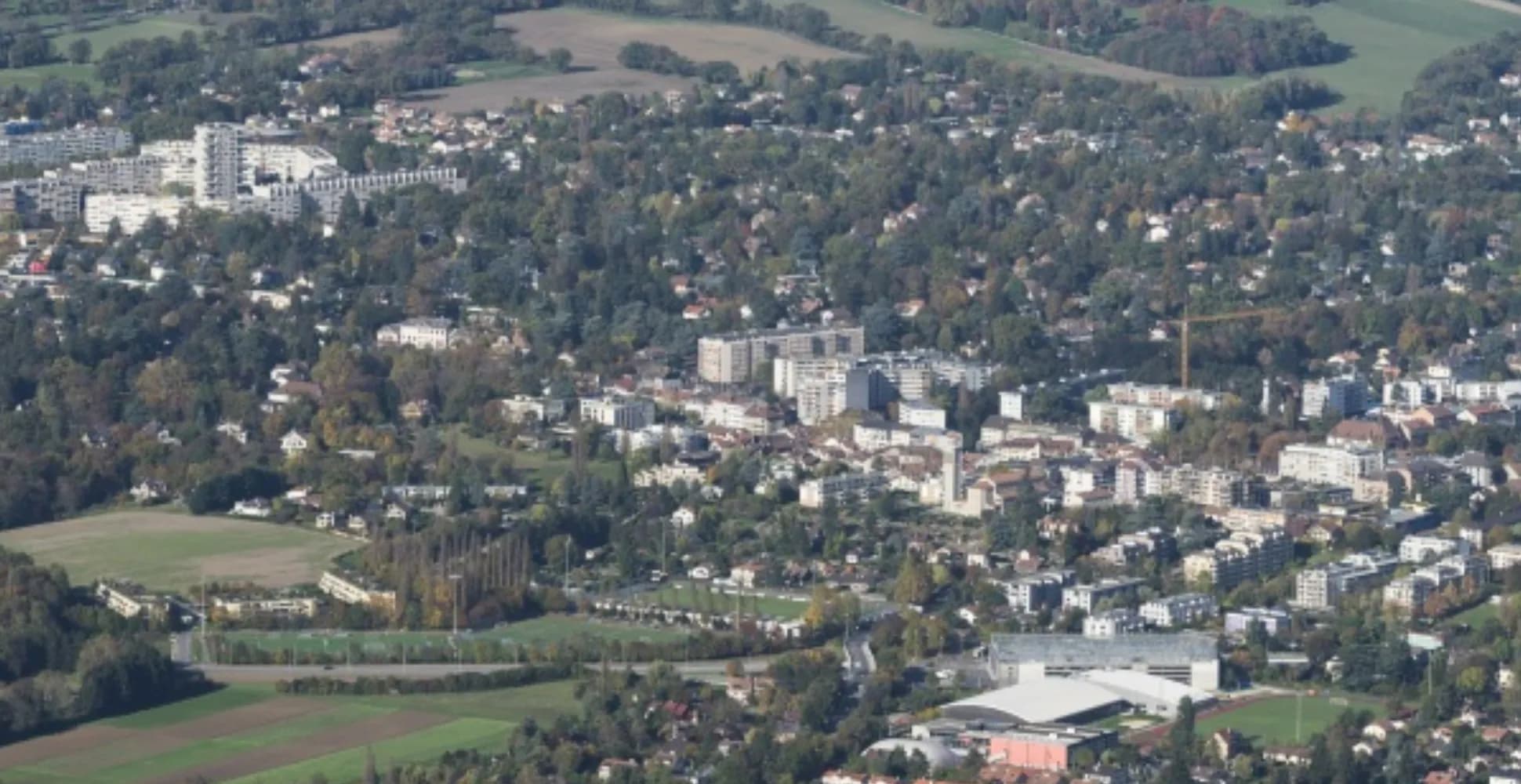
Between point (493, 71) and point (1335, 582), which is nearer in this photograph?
point (1335, 582)

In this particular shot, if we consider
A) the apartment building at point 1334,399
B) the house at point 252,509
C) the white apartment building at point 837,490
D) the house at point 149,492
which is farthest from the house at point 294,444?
the apartment building at point 1334,399

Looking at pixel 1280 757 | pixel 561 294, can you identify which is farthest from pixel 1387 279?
pixel 1280 757

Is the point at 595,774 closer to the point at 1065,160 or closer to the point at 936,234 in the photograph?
the point at 936,234

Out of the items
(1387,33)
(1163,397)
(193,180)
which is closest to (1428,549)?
(1163,397)

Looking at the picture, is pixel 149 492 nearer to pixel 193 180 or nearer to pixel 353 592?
pixel 353 592

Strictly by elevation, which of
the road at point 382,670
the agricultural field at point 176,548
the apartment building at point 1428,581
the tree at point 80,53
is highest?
the road at point 382,670

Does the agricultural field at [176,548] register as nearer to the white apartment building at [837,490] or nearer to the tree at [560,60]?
the white apartment building at [837,490]
